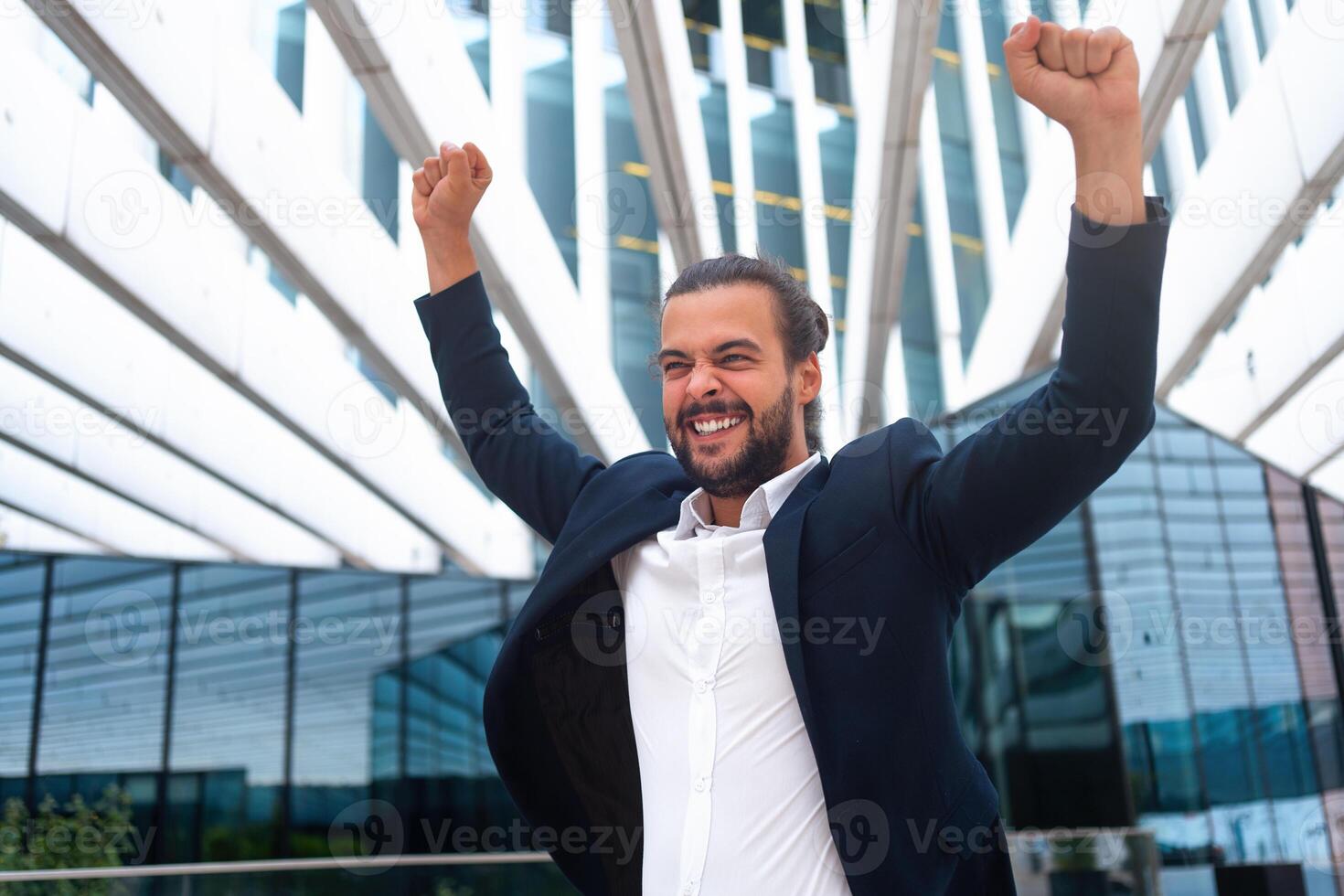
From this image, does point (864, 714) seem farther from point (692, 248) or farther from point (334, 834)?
point (334, 834)

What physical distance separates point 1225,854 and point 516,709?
21.6 ft

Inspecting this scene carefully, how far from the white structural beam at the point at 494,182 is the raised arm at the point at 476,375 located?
8.41ft

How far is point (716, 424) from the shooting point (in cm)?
172

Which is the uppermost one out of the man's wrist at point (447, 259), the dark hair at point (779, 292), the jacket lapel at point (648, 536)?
the man's wrist at point (447, 259)

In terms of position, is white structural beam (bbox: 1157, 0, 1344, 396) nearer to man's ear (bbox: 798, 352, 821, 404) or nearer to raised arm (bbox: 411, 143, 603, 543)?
man's ear (bbox: 798, 352, 821, 404)

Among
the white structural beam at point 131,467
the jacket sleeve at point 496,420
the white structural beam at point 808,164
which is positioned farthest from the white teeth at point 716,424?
the white structural beam at point 808,164

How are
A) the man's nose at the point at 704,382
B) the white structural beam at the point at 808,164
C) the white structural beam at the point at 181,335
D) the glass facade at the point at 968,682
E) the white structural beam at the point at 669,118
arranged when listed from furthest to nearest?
the white structural beam at the point at 808,164, the glass facade at the point at 968,682, the white structural beam at the point at 669,118, the white structural beam at the point at 181,335, the man's nose at the point at 704,382

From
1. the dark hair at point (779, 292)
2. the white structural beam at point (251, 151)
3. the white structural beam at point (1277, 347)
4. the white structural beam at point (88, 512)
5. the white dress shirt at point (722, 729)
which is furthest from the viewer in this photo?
the white structural beam at point (88, 512)

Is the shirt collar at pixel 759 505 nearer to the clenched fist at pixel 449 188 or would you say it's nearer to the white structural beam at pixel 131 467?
the clenched fist at pixel 449 188

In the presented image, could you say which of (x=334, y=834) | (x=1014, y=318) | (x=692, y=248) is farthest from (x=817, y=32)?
(x=334, y=834)

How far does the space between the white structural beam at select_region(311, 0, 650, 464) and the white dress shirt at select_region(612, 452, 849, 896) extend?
321 centimetres

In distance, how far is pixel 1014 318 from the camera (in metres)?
8.00

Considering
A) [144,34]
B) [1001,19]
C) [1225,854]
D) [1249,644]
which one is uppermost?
[1001,19]

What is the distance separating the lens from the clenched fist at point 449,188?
78.5 inches
